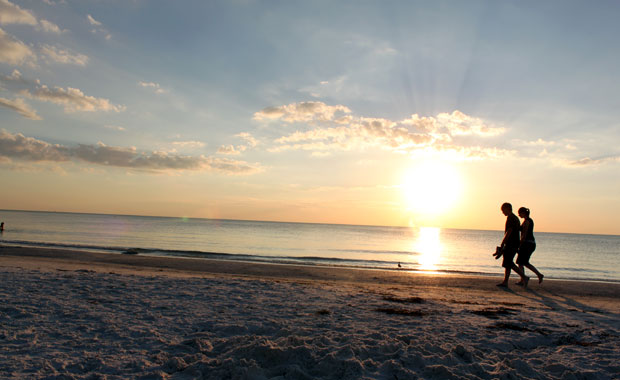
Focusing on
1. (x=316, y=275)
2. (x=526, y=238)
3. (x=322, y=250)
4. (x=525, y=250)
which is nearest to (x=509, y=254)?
(x=525, y=250)

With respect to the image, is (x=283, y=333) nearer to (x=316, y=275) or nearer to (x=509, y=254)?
(x=509, y=254)

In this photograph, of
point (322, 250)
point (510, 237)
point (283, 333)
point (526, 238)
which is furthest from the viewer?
point (322, 250)

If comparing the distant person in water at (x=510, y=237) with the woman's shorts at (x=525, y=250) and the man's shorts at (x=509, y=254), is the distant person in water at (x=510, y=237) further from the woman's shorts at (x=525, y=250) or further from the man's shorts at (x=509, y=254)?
the woman's shorts at (x=525, y=250)

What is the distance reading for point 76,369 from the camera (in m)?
3.79

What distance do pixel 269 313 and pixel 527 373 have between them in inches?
156

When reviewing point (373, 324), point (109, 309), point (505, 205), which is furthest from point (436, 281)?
point (109, 309)

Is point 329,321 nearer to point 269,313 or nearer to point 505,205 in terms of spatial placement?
point 269,313

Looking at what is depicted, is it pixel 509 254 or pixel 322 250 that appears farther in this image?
pixel 322 250

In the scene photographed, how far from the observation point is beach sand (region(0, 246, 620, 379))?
12.9 feet

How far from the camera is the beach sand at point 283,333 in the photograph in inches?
155

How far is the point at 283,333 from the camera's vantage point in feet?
16.8

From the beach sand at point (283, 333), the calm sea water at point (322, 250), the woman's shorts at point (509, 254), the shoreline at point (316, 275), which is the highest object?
the woman's shorts at point (509, 254)

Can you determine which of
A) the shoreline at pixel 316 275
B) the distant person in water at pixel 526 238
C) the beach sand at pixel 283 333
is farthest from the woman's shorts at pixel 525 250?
the beach sand at pixel 283 333

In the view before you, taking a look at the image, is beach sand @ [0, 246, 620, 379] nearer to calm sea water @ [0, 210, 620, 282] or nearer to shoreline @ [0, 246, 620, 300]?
shoreline @ [0, 246, 620, 300]
